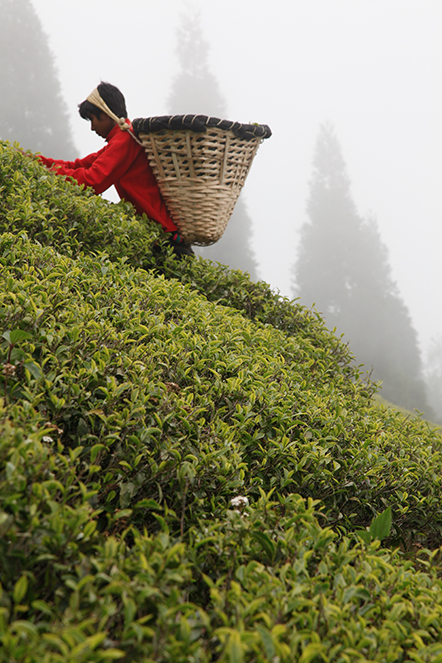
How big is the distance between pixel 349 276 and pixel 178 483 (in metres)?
29.6

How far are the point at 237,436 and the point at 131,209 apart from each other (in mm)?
2064

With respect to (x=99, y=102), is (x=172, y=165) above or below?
below

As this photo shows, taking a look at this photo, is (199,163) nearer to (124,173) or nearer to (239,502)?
(124,173)

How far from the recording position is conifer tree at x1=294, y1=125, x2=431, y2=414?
25906 millimetres

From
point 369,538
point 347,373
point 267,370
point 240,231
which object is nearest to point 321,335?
point 347,373

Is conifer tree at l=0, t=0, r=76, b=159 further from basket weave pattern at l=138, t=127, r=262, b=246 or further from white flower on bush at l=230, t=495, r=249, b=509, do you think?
white flower on bush at l=230, t=495, r=249, b=509

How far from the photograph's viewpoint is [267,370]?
6.50 ft

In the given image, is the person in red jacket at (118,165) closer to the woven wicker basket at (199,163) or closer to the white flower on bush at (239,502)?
the woven wicker basket at (199,163)

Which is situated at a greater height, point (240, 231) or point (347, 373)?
point (240, 231)

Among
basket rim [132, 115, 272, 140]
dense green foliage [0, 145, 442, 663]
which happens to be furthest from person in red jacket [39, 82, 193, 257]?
dense green foliage [0, 145, 442, 663]

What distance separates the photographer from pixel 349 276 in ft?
95.9

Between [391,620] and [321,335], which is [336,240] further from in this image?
[391,620]

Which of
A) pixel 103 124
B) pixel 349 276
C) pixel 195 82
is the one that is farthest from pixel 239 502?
pixel 195 82

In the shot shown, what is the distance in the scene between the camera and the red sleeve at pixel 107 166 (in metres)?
2.98
